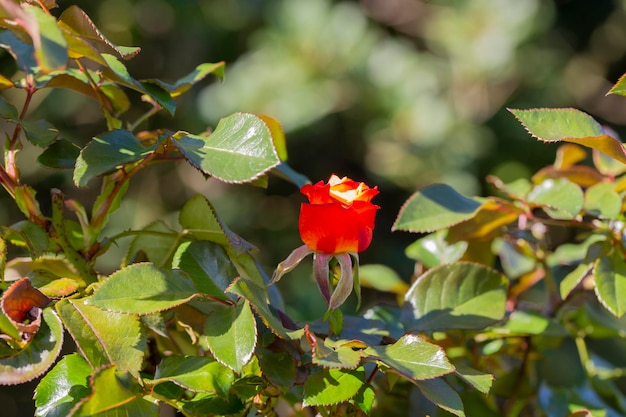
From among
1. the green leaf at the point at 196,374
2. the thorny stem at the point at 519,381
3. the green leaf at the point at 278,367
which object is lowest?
the thorny stem at the point at 519,381

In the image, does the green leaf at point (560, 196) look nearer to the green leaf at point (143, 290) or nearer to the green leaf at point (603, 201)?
the green leaf at point (603, 201)

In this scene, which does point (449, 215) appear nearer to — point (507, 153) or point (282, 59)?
point (282, 59)

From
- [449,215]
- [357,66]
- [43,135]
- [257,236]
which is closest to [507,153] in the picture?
[357,66]

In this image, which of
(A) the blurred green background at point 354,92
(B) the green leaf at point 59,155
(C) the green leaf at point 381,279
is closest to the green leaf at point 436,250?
(C) the green leaf at point 381,279

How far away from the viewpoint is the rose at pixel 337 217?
1.36 ft

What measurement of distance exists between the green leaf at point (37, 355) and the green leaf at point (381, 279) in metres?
0.31

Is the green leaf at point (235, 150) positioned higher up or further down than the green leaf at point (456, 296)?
higher up

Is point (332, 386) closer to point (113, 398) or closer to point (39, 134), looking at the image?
point (113, 398)

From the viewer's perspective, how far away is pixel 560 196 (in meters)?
0.53

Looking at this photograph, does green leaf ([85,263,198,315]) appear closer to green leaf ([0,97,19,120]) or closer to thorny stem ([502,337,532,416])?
green leaf ([0,97,19,120])

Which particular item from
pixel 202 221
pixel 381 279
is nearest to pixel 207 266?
pixel 202 221

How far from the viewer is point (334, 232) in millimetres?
416

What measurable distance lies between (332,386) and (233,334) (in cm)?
6

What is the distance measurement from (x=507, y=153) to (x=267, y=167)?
1970 millimetres
